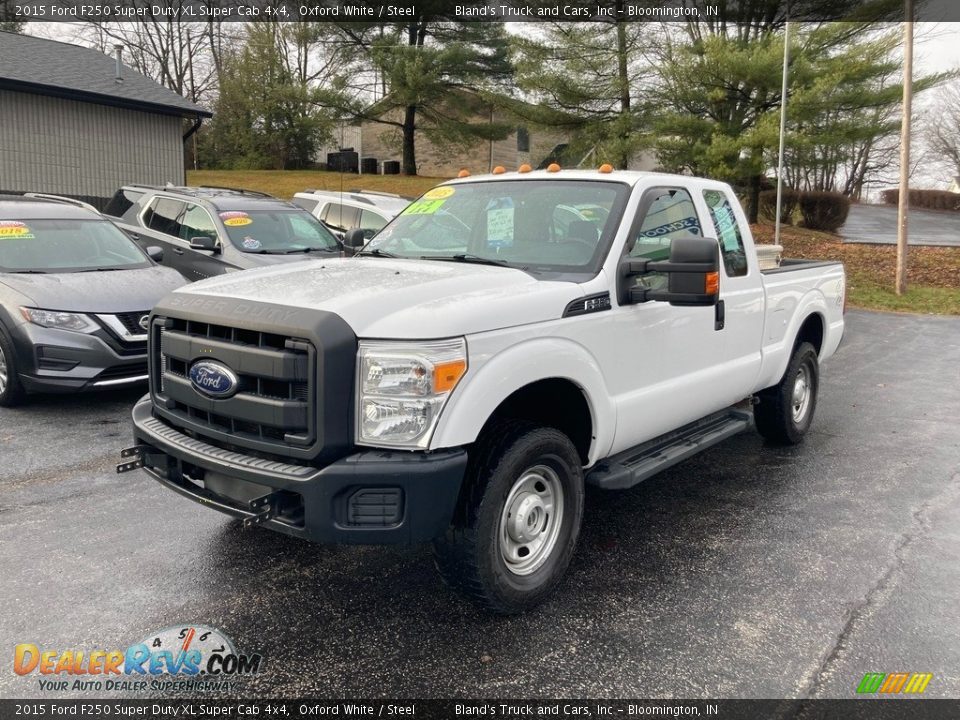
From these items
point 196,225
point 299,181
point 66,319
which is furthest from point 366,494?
point 299,181

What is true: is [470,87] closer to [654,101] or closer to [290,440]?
[654,101]

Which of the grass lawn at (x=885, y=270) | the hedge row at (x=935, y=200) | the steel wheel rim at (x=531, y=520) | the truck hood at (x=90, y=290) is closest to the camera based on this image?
the steel wheel rim at (x=531, y=520)

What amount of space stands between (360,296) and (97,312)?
4.35 meters

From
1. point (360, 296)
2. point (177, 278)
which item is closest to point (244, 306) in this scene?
point (360, 296)

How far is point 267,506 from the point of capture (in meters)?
3.27

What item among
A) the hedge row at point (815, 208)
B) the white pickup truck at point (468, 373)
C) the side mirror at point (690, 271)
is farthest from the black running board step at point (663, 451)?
the hedge row at point (815, 208)

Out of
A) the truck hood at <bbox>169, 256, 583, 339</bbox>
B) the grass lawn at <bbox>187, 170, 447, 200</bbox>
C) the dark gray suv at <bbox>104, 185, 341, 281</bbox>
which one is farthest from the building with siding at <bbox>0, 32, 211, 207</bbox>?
the truck hood at <bbox>169, 256, 583, 339</bbox>

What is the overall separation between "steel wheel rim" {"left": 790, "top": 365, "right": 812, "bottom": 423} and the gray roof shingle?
18530 mm

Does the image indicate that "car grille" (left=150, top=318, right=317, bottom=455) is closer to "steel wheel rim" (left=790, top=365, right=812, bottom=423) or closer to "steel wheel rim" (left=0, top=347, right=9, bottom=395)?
"steel wheel rim" (left=0, top=347, right=9, bottom=395)

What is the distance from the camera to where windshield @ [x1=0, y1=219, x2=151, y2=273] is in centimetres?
750

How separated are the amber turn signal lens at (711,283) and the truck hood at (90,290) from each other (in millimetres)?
4660

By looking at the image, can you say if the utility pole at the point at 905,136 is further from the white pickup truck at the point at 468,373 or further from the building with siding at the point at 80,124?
the building with siding at the point at 80,124

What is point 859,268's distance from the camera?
19.8 meters

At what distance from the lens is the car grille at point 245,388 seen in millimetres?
3186
